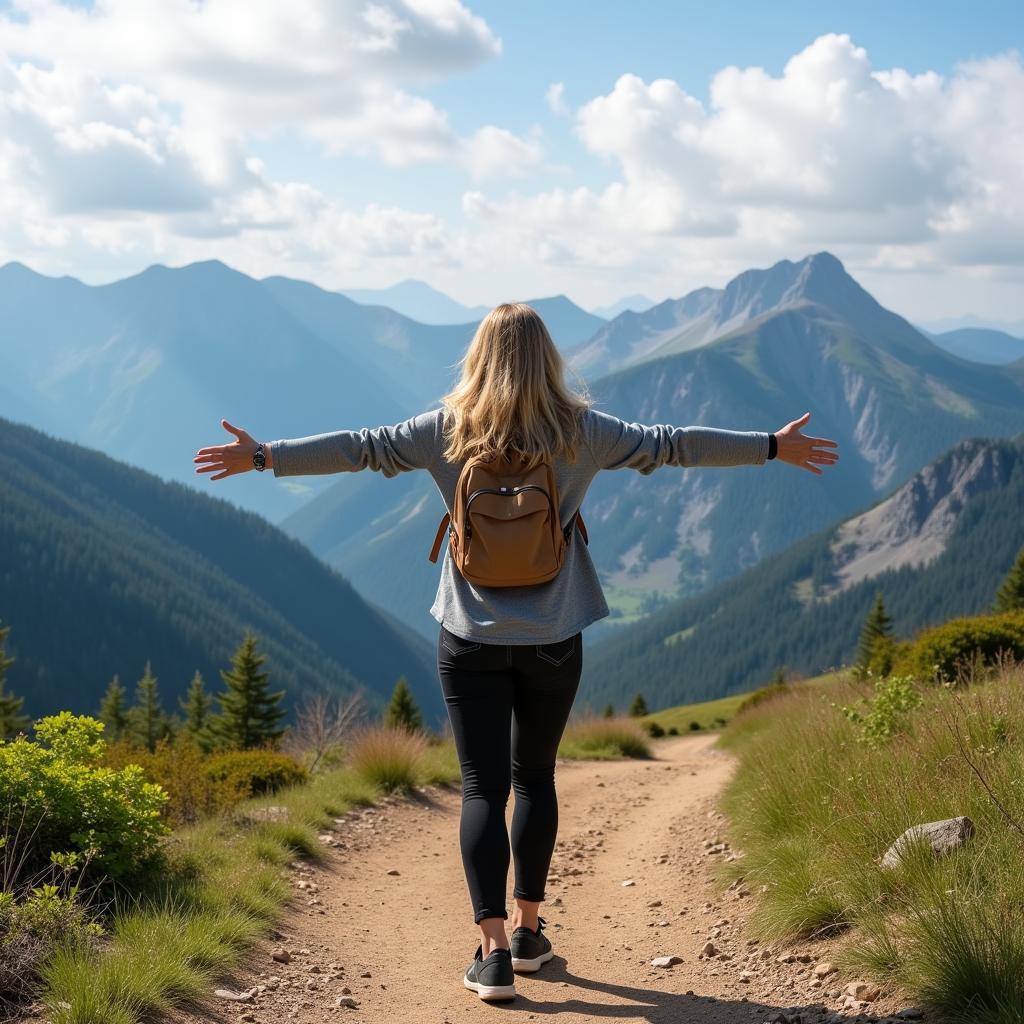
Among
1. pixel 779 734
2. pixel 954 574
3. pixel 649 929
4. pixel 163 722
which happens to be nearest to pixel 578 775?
pixel 779 734

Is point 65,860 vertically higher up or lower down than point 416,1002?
higher up

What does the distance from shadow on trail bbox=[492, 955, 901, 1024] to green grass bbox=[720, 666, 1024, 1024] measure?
419mm

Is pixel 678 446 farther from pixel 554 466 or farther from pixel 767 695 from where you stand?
pixel 767 695

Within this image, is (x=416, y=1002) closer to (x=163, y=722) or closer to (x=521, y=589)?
(x=521, y=589)

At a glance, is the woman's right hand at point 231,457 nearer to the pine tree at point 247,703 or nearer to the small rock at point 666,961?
Answer: the small rock at point 666,961

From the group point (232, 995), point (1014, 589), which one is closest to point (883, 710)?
point (232, 995)

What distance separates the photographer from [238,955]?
541 cm

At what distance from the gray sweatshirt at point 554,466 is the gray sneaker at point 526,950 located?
176cm

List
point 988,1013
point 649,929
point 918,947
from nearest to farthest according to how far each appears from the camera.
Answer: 1. point 988,1013
2. point 918,947
3. point 649,929

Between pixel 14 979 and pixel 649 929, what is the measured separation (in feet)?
11.7

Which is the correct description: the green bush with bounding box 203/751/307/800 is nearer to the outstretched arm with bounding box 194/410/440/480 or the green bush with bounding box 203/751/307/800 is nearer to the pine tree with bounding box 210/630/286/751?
the outstretched arm with bounding box 194/410/440/480

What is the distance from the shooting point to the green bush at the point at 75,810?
5.76 meters

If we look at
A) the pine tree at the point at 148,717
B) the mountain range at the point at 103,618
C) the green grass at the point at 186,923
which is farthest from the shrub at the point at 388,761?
the mountain range at the point at 103,618

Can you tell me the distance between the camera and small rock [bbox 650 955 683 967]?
552 centimetres
